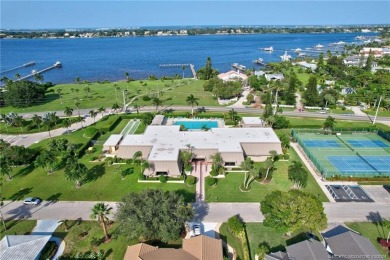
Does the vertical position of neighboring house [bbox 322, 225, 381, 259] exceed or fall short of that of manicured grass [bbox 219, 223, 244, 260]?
it exceeds it

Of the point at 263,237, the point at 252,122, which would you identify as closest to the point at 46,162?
the point at 263,237

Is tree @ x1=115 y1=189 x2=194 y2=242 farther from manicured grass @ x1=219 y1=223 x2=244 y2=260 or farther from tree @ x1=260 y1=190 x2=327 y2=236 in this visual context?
tree @ x1=260 y1=190 x2=327 y2=236

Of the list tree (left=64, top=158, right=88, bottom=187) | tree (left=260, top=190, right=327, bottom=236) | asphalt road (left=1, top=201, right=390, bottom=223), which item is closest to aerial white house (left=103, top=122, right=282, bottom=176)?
tree (left=64, top=158, right=88, bottom=187)

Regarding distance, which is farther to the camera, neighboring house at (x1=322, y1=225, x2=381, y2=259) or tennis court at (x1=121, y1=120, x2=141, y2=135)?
tennis court at (x1=121, y1=120, x2=141, y2=135)

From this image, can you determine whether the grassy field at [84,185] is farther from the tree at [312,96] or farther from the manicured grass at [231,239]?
the tree at [312,96]

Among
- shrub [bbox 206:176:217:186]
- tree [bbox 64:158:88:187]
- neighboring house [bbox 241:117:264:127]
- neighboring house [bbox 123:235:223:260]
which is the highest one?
tree [bbox 64:158:88:187]

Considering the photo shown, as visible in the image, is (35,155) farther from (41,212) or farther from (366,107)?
(366,107)

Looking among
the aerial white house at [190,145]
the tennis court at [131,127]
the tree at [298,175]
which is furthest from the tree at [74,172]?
the tree at [298,175]

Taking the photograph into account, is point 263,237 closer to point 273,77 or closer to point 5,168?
point 5,168

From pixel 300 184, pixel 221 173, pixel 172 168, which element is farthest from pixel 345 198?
pixel 172 168
